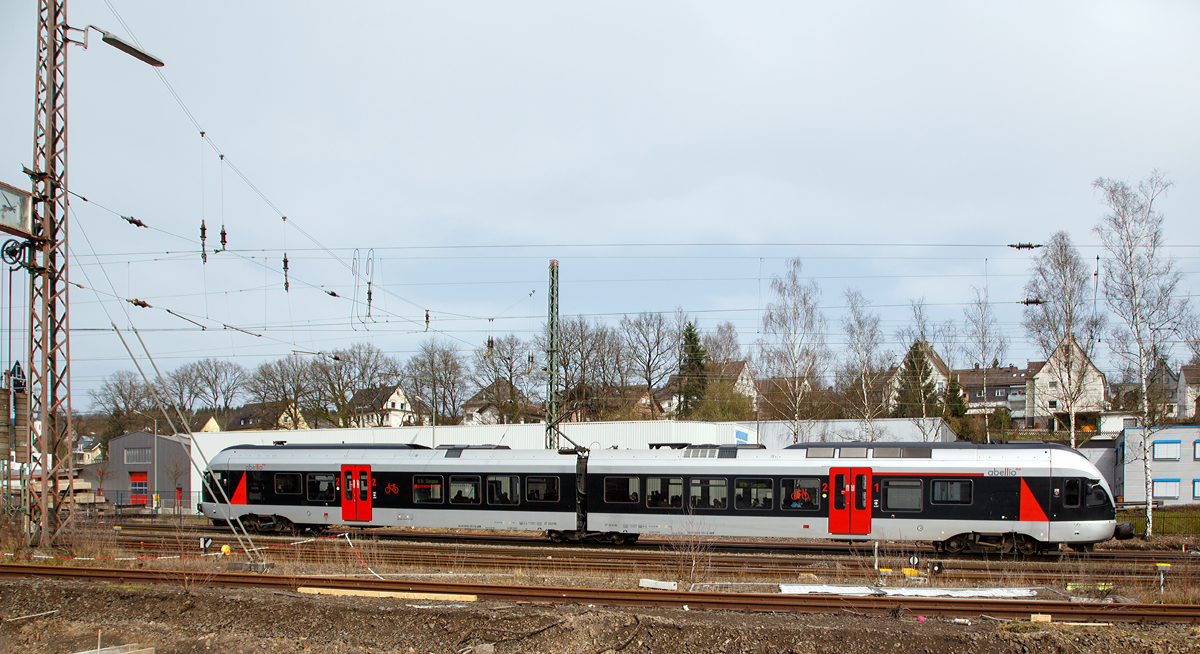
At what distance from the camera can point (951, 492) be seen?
61.6ft

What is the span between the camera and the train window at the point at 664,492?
20344 millimetres

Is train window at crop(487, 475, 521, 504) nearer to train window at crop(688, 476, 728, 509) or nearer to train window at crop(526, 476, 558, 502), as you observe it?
train window at crop(526, 476, 558, 502)

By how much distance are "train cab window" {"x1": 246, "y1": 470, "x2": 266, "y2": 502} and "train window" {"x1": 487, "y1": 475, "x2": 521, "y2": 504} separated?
7954 mm

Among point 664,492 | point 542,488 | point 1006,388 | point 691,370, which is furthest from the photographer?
point 1006,388

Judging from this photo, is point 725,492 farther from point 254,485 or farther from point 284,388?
point 284,388

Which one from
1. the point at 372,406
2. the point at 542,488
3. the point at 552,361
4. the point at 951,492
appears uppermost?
the point at 552,361

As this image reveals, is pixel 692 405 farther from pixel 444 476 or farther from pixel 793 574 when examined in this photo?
pixel 793 574

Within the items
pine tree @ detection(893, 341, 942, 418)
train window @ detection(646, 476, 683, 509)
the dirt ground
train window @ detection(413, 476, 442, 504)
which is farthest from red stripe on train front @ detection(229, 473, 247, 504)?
pine tree @ detection(893, 341, 942, 418)

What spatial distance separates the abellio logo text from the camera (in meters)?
18.4

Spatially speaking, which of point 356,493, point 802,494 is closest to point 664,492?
point 802,494

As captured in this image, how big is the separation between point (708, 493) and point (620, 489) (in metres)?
2.34

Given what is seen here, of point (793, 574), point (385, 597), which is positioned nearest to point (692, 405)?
point (793, 574)

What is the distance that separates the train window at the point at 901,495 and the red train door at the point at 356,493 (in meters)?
14.5

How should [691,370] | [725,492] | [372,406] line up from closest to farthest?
1. [725,492]
2. [691,370]
3. [372,406]
